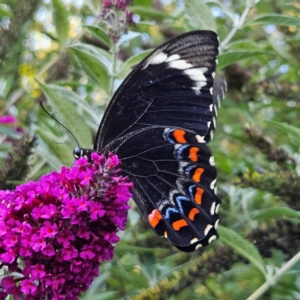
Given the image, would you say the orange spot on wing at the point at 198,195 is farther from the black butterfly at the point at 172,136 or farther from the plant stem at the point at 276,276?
the plant stem at the point at 276,276

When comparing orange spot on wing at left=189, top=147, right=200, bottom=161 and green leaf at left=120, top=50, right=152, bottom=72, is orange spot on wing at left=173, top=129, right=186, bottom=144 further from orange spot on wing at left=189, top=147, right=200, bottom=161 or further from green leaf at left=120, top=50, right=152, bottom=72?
green leaf at left=120, top=50, right=152, bottom=72

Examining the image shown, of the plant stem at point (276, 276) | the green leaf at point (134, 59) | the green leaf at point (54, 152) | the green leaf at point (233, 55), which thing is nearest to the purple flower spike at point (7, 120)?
the green leaf at point (54, 152)

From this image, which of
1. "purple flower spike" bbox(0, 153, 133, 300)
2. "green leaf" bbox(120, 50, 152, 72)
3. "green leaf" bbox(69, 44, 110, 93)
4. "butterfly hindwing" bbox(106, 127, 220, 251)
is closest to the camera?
"purple flower spike" bbox(0, 153, 133, 300)

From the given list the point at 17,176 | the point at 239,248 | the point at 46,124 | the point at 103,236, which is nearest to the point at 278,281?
the point at 239,248

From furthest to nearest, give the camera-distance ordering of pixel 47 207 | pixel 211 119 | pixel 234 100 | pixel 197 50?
pixel 234 100 < pixel 211 119 < pixel 197 50 < pixel 47 207

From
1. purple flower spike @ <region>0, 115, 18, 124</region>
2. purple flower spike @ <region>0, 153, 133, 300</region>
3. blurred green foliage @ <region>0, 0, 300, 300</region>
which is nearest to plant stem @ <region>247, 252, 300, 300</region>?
blurred green foliage @ <region>0, 0, 300, 300</region>

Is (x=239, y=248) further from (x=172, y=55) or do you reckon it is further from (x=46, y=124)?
(x=46, y=124)
